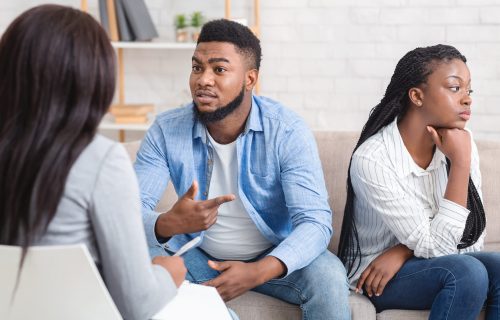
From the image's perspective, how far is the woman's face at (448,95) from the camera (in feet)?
6.97

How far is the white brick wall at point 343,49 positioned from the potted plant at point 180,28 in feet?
0.57

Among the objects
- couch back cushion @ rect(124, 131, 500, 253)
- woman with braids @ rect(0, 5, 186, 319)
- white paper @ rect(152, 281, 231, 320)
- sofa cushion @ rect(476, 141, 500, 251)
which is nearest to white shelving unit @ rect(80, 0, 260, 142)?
couch back cushion @ rect(124, 131, 500, 253)

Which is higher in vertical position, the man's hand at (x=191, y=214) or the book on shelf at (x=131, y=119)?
the man's hand at (x=191, y=214)

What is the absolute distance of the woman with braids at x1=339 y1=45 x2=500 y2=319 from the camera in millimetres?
1999

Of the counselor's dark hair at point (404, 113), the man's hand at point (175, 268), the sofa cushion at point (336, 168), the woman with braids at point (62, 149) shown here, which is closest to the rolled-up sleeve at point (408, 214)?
the counselor's dark hair at point (404, 113)

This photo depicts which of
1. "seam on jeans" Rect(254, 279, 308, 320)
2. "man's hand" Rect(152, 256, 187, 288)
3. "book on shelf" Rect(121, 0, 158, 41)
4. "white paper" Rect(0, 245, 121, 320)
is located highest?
"book on shelf" Rect(121, 0, 158, 41)

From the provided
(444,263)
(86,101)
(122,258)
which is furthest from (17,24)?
(444,263)

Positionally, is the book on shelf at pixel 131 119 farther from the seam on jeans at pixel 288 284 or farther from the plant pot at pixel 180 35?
the seam on jeans at pixel 288 284

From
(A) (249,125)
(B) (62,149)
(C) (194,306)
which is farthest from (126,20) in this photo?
(B) (62,149)

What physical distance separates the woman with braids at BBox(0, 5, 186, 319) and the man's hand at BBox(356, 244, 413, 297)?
1.00 m

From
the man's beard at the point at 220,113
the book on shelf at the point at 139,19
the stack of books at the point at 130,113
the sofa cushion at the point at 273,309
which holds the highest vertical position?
the book on shelf at the point at 139,19

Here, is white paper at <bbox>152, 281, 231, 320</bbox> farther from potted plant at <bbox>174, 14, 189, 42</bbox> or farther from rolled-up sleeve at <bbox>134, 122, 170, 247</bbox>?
potted plant at <bbox>174, 14, 189, 42</bbox>

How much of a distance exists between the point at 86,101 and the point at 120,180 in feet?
0.45

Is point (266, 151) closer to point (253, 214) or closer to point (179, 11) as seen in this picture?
point (253, 214)
